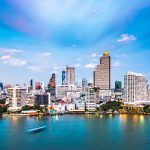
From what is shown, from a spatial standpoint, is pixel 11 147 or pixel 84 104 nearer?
pixel 11 147

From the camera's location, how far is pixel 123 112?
85.3 feet

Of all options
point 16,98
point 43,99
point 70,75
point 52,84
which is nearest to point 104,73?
point 52,84

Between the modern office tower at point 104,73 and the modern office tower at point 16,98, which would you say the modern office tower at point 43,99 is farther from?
the modern office tower at point 104,73

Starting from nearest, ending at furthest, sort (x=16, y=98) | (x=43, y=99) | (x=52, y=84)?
(x=16, y=98) < (x=43, y=99) < (x=52, y=84)

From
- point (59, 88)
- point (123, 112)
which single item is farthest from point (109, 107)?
point (59, 88)

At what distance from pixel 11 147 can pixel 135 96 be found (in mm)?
25540

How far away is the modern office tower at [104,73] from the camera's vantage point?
4603cm

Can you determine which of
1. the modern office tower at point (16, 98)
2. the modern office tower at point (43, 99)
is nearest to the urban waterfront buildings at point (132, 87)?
the modern office tower at point (43, 99)

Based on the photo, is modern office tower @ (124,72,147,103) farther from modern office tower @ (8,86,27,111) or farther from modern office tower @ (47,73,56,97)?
modern office tower @ (47,73,56,97)

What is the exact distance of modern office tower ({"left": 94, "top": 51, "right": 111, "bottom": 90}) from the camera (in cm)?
4603

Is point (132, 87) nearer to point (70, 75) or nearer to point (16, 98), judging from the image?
point (16, 98)

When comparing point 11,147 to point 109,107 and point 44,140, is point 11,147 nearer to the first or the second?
point 44,140

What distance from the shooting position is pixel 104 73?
46.3m

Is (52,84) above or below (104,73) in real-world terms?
below
